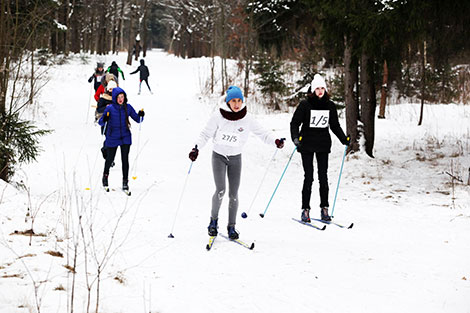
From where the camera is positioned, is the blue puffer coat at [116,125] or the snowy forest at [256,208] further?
the blue puffer coat at [116,125]

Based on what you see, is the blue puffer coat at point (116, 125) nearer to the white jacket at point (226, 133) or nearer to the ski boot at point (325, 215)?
the white jacket at point (226, 133)

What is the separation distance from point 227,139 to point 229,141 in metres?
0.04

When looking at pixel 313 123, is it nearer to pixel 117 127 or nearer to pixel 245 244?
pixel 245 244

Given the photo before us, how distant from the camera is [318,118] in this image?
649 cm

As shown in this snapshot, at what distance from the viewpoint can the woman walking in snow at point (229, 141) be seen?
5.38 meters

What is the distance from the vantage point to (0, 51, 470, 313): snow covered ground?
381cm

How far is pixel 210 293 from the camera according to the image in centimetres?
398

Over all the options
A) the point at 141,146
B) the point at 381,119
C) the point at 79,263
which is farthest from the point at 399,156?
the point at 79,263

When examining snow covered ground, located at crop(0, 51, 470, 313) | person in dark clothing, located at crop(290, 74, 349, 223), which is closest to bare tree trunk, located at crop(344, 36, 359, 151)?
snow covered ground, located at crop(0, 51, 470, 313)

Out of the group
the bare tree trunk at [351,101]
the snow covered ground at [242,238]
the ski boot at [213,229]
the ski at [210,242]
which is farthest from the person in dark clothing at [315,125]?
the bare tree trunk at [351,101]

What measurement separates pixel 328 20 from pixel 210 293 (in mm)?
7796

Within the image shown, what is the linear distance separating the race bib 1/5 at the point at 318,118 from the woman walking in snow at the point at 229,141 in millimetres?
1075

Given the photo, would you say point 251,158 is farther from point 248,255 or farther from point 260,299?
point 260,299

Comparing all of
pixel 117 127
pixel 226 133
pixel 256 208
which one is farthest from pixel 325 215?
pixel 117 127
